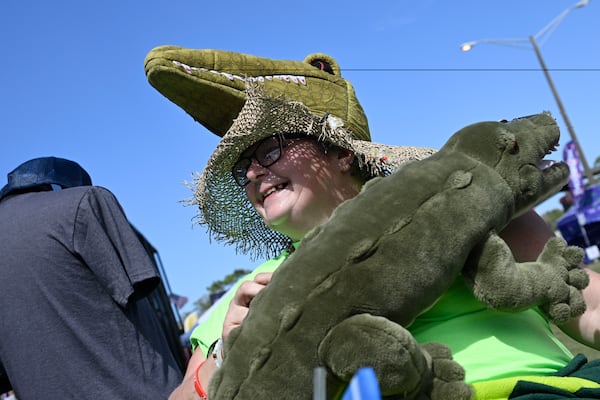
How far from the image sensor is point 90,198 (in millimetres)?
1970

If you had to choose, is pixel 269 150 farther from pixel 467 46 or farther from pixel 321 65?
pixel 467 46

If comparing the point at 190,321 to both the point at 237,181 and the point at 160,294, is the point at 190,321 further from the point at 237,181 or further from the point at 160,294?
the point at 237,181

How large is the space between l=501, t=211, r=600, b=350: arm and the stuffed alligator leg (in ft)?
0.36

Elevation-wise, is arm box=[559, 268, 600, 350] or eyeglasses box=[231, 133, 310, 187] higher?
eyeglasses box=[231, 133, 310, 187]

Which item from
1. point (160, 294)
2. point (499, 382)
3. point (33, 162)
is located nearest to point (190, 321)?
point (160, 294)

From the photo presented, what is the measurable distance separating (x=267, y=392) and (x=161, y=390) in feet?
2.95

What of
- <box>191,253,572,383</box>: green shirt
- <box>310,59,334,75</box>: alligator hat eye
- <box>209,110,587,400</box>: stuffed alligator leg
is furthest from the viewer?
<box>310,59,334,75</box>: alligator hat eye

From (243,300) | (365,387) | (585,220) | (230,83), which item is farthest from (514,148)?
(585,220)

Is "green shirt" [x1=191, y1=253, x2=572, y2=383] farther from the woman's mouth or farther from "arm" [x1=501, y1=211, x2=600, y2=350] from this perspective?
the woman's mouth

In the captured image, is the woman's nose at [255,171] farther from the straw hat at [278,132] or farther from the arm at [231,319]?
the arm at [231,319]

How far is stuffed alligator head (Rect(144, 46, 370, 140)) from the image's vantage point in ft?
5.71

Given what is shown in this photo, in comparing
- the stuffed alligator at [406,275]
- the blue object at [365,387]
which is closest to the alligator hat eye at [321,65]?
the stuffed alligator at [406,275]

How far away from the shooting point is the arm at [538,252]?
140 centimetres

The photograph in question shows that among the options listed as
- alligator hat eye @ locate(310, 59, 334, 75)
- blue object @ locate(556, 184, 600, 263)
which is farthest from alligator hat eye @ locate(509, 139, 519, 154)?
blue object @ locate(556, 184, 600, 263)
